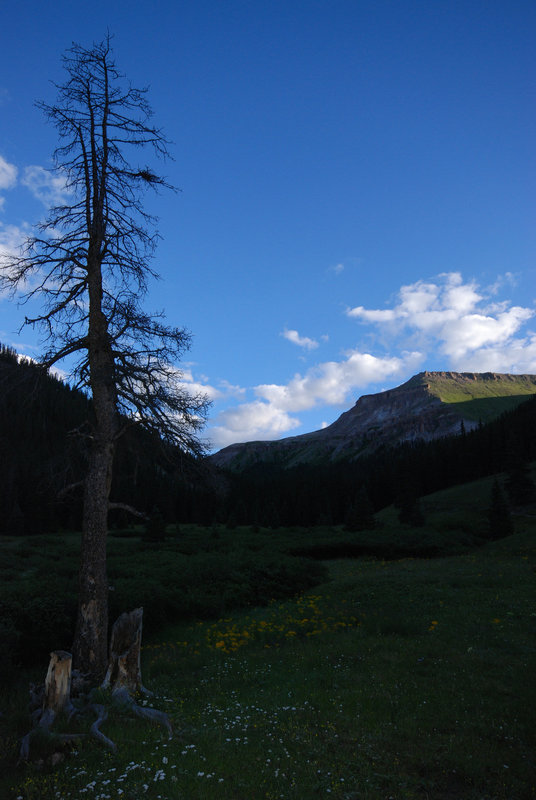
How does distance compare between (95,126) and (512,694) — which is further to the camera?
(95,126)

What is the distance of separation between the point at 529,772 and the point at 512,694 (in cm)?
255

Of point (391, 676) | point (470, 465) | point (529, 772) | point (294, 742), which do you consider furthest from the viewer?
point (470, 465)

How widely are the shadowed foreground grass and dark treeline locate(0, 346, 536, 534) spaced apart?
4143 mm

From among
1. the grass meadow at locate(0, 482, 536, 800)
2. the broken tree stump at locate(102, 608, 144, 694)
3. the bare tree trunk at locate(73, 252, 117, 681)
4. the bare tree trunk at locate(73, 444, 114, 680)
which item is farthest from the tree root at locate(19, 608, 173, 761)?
the bare tree trunk at locate(73, 252, 117, 681)

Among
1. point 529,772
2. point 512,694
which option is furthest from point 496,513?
point 529,772

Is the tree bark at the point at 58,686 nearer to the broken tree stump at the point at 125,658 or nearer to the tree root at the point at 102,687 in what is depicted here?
the tree root at the point at 102,687

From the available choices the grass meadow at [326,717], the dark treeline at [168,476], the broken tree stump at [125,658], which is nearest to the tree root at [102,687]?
the broken tree stump at [125,658]

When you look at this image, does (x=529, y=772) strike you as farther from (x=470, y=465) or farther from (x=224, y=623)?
(x=470, y=465)

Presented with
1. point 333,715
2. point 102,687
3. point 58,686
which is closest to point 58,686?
point 58,686

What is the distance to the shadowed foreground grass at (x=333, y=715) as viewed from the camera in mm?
5277

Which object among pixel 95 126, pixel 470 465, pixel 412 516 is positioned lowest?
pixel 412 516

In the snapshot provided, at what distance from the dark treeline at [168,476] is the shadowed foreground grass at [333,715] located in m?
4.14

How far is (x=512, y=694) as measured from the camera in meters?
7.80

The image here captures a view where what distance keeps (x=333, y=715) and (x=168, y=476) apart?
21.0ft
